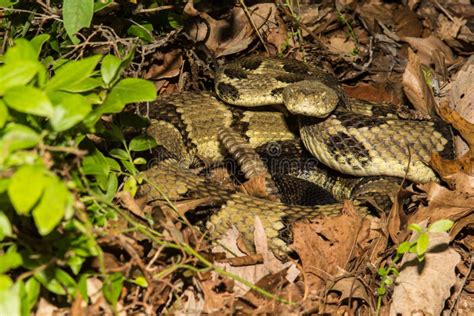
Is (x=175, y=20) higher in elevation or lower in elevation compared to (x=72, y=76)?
lower

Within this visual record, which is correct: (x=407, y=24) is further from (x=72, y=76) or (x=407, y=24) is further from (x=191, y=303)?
(x=72, y=76)

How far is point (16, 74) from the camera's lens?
226 cm

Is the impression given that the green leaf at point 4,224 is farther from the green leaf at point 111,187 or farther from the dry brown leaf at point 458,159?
the dry brown leaf at point 458,159

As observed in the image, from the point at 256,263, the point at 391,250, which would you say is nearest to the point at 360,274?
the point at 391,250

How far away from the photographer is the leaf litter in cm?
289

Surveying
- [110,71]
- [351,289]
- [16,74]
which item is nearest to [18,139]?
[16,74]

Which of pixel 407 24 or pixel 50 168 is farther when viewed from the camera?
pixel 407 24

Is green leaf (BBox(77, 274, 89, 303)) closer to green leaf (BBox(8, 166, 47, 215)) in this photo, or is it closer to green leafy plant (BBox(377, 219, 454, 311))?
green leaf (BBox(8, 166, 47, 215))

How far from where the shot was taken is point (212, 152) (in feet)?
16.0

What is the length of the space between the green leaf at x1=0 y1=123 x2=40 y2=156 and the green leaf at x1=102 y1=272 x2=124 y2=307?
0.66 meters

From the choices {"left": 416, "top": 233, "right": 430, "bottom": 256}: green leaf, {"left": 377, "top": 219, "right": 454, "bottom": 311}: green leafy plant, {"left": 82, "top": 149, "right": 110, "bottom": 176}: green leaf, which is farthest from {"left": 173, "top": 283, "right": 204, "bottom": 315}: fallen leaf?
{"left": 416, "top": 233, "right": 430, "bottom": 256}: green leaf

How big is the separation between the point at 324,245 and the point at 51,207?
166cm

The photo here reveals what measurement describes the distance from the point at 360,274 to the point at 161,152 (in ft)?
4.84

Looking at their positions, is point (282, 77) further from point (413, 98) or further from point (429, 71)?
point (429, 71)
